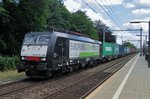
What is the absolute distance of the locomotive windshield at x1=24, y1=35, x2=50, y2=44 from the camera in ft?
68.7

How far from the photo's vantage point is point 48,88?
1725 centimetres

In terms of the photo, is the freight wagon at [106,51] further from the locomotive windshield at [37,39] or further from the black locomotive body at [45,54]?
the locomotive windshield at [37,39]

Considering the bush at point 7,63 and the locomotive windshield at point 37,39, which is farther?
the bush at point 7,63

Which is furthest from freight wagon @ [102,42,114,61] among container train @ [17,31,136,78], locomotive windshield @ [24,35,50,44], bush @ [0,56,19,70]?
locomotive windshield @ [24,35,50,44]

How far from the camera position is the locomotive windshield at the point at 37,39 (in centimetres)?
2094

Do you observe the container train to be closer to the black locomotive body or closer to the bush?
the black locomotive body

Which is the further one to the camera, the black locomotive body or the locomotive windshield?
the locomotive windshield

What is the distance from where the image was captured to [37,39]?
838 inches

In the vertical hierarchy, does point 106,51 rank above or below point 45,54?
above

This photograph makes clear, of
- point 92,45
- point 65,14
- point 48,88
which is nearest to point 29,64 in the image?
point 48,88

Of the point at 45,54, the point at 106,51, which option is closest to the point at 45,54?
the point at 45,54

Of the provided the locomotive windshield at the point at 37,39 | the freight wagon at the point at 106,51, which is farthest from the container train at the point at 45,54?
the freight wagon at the point at 106,51

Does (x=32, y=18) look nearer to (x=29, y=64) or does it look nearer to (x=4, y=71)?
(x=4, y=71)

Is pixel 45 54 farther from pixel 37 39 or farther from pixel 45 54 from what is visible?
pixel 37 39
